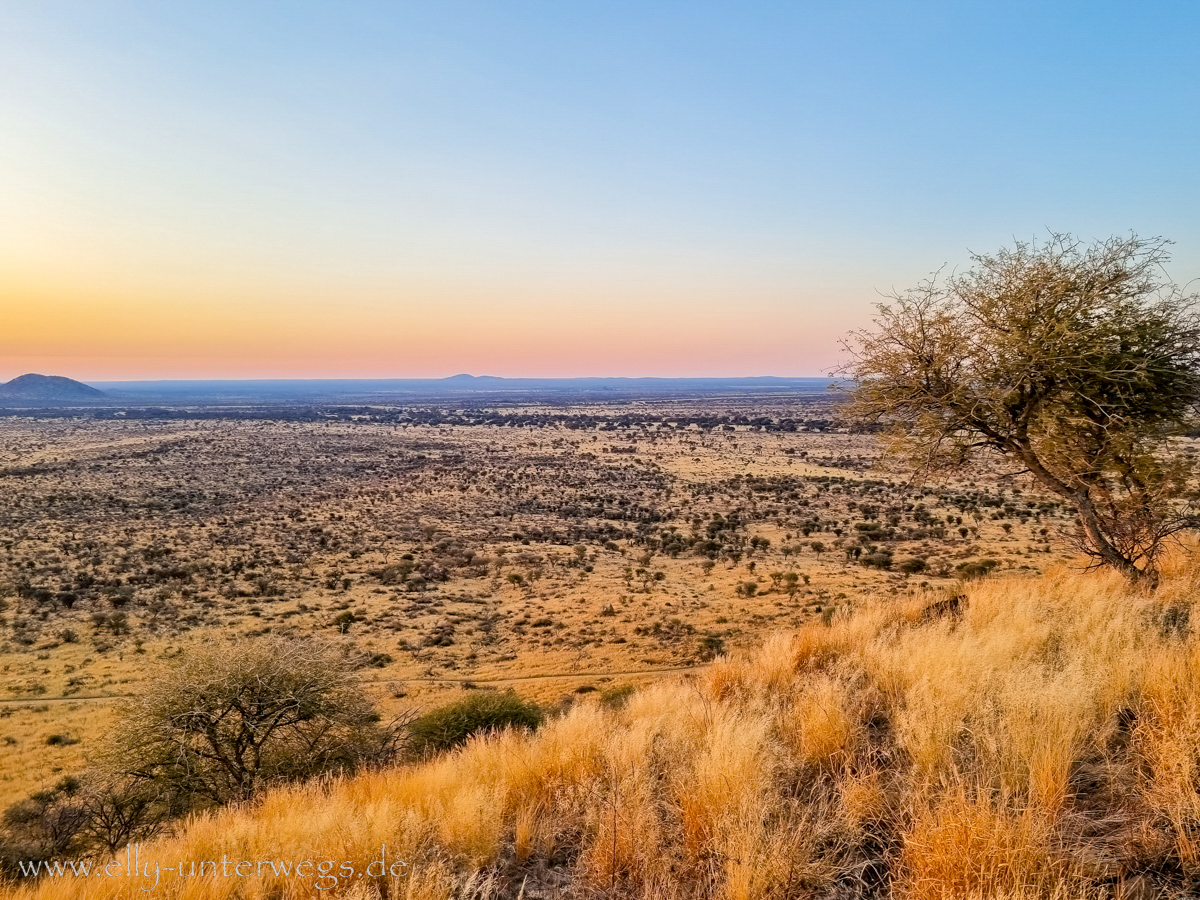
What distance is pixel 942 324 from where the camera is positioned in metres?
10.5

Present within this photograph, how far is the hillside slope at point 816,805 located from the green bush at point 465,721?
6017 mm

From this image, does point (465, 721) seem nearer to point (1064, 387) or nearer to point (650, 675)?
point (650, 675)

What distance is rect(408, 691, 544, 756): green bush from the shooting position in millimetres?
12031

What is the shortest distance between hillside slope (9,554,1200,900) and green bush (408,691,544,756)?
6.02 m

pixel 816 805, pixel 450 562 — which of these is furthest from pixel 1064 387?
pixel 450 562

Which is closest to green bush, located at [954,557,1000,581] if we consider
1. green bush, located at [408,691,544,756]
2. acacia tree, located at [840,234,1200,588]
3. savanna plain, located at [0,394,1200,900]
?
savanna plain, located at [0,394,1200,900]

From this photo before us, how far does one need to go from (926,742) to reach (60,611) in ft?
96.8

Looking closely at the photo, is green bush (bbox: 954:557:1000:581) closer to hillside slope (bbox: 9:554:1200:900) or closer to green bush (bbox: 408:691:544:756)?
green bush (bbox: 408:691:544:756)

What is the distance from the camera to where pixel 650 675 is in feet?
55.2

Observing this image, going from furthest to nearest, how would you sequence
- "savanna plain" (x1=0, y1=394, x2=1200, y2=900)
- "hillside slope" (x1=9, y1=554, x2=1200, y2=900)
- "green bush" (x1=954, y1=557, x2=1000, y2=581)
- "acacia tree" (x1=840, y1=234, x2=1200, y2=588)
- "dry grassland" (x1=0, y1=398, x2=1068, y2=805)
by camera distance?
"green bush" (x1=954, y1=557, x2=1000, y2=581), "dry grassland" (x1=0, y1=398, x2=1068, y2=805), "acacia tree" (x1=840, y1=234, x2=1200, y2=588), "savanna plain" (x1=0, y1=394, x2=1200, y2=900), "hillside slope" (x1=9, y1=554, x2=1200, y2=900)

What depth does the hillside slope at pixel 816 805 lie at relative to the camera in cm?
346

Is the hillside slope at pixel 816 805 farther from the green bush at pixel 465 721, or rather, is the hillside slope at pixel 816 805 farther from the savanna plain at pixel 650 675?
the green bush at pixel 465 721

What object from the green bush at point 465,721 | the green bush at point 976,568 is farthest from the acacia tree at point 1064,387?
the green bush at point 976,568

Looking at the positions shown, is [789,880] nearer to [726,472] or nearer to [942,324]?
[942,324]
